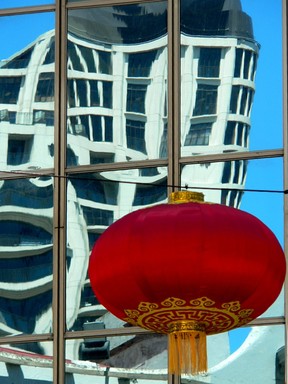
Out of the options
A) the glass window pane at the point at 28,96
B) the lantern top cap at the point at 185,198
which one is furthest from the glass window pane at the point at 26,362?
the lantern top cap at the point at 185,198

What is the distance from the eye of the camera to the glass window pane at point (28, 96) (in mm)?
21656

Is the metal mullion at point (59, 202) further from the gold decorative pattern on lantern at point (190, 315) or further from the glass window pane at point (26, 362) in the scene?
the gold decorative pattern on lantern at point (190, 315)

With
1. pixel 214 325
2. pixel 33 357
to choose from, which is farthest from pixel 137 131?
→ pixel 214 325

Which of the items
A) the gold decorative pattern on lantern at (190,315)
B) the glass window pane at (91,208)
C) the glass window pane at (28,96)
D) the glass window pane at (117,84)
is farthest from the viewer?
the glass window pane at (28,96)

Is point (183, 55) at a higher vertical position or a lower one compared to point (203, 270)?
higher

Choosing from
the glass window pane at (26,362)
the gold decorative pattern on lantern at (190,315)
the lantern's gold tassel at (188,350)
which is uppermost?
the gold decorative pattern on lantern at (190,315)

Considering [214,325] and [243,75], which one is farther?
[243,75]

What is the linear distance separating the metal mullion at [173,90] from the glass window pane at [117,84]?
66mm

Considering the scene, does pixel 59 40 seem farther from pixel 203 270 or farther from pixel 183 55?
pixel 203 270

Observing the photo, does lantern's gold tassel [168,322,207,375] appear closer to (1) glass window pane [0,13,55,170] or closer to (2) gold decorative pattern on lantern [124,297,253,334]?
(2) gold decorative pattern on lantern [124,297,253,334]

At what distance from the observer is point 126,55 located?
71.2 ft

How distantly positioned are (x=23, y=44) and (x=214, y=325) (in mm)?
4763

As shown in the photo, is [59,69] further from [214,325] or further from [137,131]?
[214,325]

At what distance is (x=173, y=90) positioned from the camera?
70.5 feet
